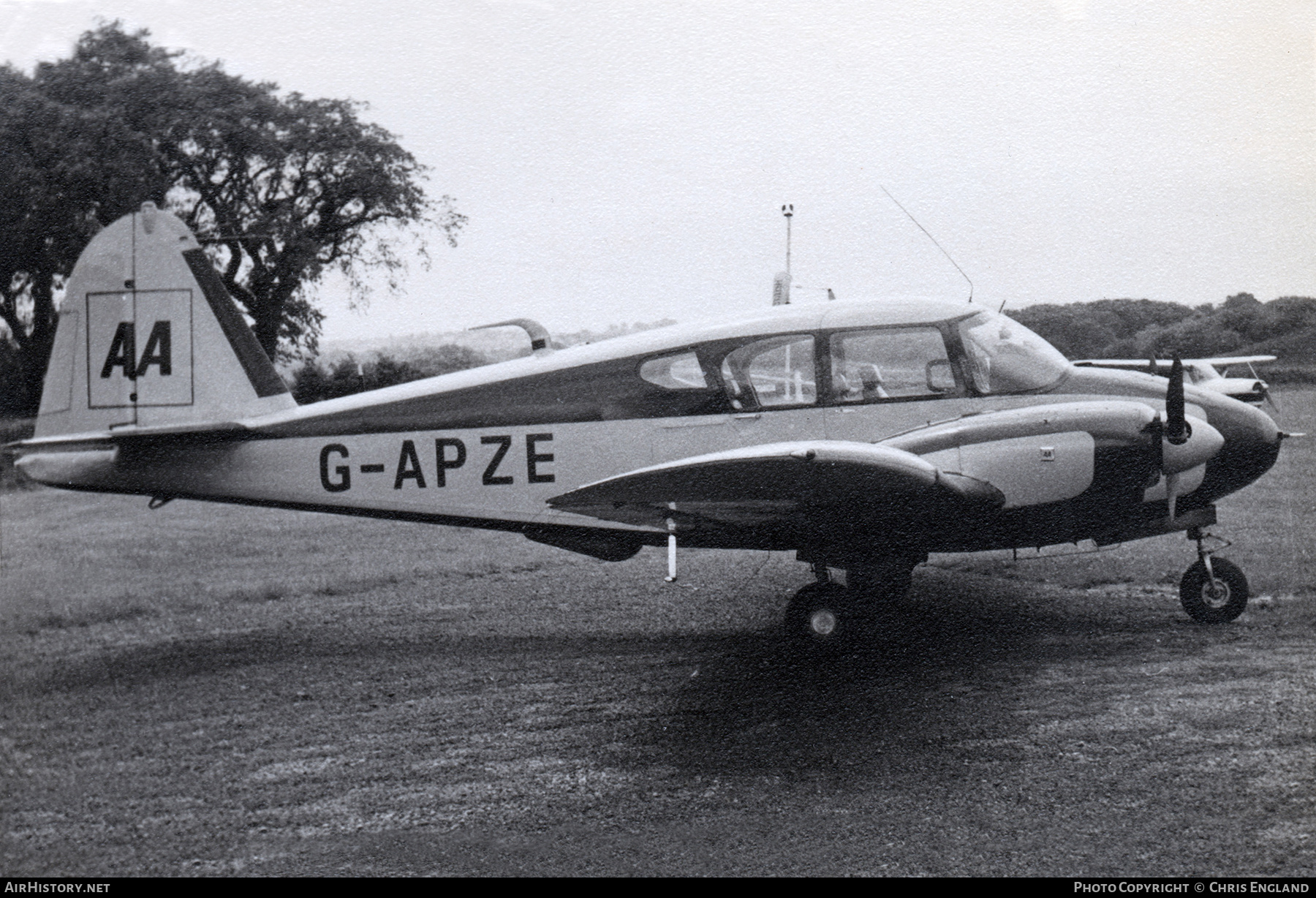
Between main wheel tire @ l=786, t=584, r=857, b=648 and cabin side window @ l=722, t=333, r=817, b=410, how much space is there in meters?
1.17

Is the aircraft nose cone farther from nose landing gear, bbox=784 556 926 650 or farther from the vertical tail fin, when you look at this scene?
the vertical tail fin

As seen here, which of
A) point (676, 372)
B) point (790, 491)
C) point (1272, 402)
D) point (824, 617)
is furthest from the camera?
point (1272, 402)

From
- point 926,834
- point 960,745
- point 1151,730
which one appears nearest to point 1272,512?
point 1151,730

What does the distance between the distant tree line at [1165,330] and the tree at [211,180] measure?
468 centimetres

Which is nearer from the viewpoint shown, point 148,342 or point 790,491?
point 790,491

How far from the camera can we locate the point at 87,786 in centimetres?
439

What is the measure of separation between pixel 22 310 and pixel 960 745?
6.40 m

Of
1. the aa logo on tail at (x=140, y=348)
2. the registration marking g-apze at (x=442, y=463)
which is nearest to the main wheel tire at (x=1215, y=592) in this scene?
the registration marking g-apze at (x=442, y=463)

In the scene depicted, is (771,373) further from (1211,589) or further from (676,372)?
(1211,589)

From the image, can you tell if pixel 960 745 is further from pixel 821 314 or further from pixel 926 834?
pixel 821 314

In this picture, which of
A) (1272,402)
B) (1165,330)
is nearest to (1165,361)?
(1165,330)

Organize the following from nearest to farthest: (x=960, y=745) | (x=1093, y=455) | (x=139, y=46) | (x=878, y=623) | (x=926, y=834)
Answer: (x=926, y=834) < (x=960, y=745) < (x=1093, y=455) < (x=139, y=46) < (x=878, y=623)

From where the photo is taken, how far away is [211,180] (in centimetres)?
662

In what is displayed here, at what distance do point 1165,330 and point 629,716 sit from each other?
5.43m
